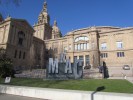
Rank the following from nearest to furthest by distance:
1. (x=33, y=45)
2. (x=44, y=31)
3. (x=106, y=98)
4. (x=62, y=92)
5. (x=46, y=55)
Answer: (x=106, y=98), (x=62, y=92), (x=33, y=45), (x=46, y=55), (x=44, y=31)

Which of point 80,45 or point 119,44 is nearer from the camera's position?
point 119,44

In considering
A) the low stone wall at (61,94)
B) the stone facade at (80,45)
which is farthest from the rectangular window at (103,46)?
the low stone wall at (61,94)

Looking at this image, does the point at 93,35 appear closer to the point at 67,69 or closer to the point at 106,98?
the point at 67,69

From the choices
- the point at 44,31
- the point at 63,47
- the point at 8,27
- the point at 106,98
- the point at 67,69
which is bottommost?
the point at 106,98

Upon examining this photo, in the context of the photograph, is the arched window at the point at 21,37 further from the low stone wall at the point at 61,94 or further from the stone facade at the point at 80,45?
the low stone wall at the point at 61,94

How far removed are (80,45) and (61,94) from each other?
37.8 m

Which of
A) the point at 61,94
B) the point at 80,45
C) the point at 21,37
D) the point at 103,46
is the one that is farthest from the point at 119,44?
the point at 61,94

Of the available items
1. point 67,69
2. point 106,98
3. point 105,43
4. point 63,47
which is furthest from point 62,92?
point 63,47

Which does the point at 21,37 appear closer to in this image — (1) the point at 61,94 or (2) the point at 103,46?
(2) the point at 103,46

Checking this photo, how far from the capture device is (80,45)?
4634cm

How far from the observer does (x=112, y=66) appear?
40.5m

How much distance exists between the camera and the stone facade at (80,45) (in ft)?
133

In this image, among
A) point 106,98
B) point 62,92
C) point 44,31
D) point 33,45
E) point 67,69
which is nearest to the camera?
point 106,98

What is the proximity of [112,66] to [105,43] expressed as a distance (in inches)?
311
